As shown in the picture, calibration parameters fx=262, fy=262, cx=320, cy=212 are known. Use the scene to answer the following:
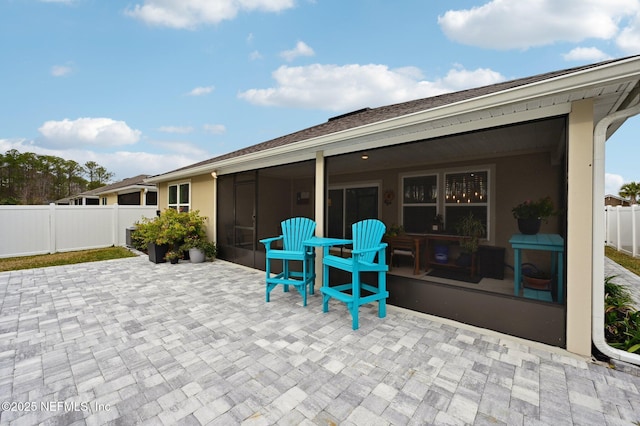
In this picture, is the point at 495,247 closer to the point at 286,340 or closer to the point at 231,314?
the point at 286,340

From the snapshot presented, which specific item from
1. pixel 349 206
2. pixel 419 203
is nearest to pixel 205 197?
pixel 349 206

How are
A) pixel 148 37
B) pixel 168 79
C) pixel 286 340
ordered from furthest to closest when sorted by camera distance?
1. pixel 168 79
2. pixel 148 37
3. pixel 286 340

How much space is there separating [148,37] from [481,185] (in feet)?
30.7

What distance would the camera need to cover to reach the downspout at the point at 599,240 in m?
2.13

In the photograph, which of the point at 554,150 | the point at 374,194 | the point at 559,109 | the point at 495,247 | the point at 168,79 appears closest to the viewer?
the point at 559,109

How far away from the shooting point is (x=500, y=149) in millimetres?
4195

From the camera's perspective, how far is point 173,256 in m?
Answer: 6.02

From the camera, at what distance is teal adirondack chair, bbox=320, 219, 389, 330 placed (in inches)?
111

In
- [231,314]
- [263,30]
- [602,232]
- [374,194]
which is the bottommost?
[231,314]

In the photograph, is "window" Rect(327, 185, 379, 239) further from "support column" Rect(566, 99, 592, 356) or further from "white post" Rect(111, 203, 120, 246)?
"white post" Rect(111, 203, 120, 246)

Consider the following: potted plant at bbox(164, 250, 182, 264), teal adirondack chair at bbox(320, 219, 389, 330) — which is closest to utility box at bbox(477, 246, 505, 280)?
teal adirondack chair at bbox(320, 219, 389, 330)

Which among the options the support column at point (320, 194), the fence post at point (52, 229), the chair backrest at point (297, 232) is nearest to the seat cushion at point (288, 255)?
the chair backrest at point (297, 232)

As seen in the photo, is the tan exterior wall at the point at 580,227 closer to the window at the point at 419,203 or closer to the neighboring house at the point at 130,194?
the window at the point at 419,203

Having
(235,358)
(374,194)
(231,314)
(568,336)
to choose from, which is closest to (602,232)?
(568,336)
